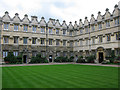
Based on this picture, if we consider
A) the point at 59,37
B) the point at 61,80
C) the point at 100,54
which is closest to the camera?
the point at 61,80

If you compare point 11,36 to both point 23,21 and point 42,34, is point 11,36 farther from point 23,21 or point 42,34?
point 42,34

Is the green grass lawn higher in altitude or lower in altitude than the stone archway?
lower

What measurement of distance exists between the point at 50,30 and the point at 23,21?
9.20 meters

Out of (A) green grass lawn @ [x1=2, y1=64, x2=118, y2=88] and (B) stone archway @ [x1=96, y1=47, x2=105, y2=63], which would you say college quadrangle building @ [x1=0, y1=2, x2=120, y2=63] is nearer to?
(B) stone archway @ [x1=96, y1=47, x2=105, y2=63]

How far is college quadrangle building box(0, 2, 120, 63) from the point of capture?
3433 cm

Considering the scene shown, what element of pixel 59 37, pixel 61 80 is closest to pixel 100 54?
pixel 59 37

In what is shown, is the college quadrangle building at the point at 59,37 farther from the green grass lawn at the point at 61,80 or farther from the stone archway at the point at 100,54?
the green grass lawn at the point at 61,80

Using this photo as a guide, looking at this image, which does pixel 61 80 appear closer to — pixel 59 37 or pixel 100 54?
pixel 100 54

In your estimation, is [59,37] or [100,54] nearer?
[100,54]

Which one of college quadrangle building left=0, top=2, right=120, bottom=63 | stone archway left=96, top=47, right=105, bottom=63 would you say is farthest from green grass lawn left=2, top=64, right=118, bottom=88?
stone archway left=96, top=47, right=105, bottom=63

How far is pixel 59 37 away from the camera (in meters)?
45.1

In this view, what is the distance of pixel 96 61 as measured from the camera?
1465 inches

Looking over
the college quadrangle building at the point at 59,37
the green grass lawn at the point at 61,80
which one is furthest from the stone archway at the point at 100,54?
the green grass lawn at the point at 61,80

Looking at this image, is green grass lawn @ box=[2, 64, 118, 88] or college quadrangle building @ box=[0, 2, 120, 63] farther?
college quadrangle building @ box=[0, 2, 120, 63]
